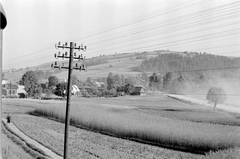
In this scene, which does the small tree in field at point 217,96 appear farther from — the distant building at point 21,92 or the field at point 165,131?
the distant building at point 21,92

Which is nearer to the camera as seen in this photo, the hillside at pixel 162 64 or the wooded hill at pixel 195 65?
the wooded hill at pixel 195 65

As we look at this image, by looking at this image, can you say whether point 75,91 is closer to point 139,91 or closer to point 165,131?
point 139,91

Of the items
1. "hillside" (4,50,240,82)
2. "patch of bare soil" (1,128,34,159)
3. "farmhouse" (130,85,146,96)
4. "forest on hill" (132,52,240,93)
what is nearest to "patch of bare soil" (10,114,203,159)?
"patch of bare soil" (1,128,34,159)

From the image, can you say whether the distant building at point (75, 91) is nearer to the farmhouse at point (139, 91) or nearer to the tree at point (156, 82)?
the farmhouse at point (139, 91)

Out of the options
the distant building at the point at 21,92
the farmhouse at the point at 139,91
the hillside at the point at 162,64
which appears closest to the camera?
the farmhouse at the point at 139,91

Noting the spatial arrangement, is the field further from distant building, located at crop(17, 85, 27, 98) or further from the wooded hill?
distant building, located at crop(17, 85, 27, 98)

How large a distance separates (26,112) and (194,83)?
4170 centimetres

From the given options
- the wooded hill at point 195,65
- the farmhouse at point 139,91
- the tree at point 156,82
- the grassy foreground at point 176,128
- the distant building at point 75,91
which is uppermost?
the wooded hill at point 195,65

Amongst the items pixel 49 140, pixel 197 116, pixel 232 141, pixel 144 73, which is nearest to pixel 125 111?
pixel 197 116

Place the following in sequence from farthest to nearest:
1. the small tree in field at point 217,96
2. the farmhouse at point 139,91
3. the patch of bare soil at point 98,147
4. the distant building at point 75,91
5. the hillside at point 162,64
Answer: the distant building at point 75,91
the hillside at point 162,64
the farmhouse at point 139,91
the small tree in field at point 217,96
the patch of bare soil at point 98,147

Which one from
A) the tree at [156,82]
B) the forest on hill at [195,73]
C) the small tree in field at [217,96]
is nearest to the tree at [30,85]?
the tree at [156,82]

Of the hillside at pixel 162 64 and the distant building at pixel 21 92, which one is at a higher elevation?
the hillside at pixel 162 64

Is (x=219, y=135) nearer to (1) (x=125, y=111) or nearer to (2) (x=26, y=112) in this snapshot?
(1) (x=125, y=111)

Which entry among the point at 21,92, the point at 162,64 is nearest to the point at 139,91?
the point at 21,92
